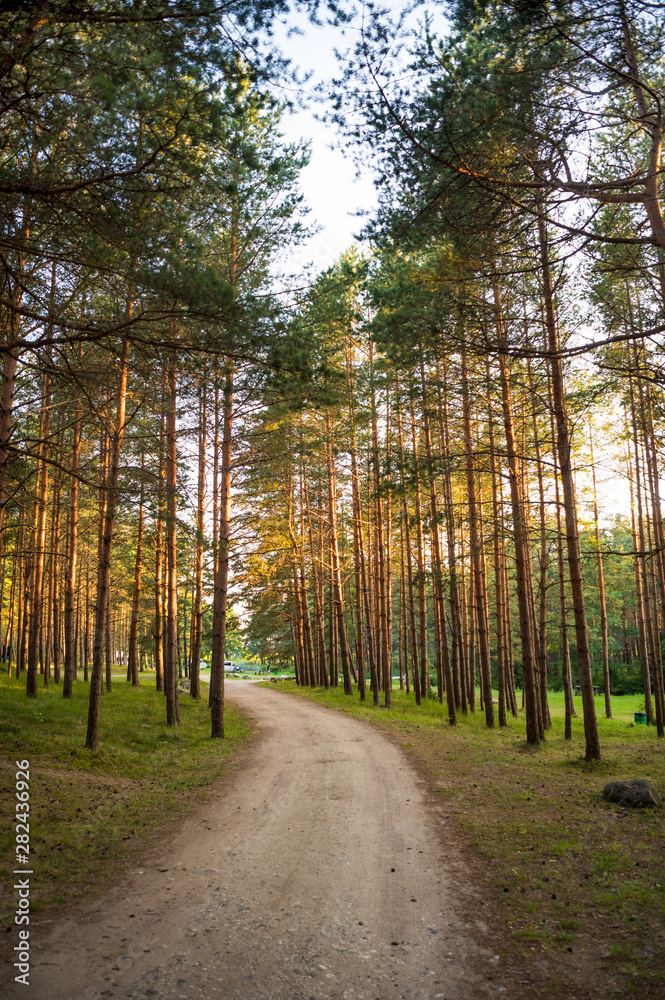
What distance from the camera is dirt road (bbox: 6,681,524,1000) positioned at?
3.68 m

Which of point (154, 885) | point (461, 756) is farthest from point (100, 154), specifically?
point (461, 756)

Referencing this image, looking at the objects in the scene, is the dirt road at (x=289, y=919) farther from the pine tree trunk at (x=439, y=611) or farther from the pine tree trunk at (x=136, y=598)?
the pine tree trunk at (x=136, y=598)

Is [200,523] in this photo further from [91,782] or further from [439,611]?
[91,782]

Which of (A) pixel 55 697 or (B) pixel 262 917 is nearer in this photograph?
(B) pixel 262 917

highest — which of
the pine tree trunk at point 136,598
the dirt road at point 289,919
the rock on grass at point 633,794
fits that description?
the pine tree trunk at point 136,598

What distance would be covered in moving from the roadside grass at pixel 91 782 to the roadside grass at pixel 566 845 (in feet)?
12.6

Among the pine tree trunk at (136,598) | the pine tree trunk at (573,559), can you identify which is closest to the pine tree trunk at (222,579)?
the pine tree trunk at (136,598)

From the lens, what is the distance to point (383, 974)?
382 centimetres

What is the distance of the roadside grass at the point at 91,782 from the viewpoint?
5461 mm

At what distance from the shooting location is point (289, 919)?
4.51 metres

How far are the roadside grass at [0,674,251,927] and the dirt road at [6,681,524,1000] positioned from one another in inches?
19.1

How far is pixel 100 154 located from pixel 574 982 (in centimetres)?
805

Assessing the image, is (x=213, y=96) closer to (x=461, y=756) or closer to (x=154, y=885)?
(x=154, y=885)

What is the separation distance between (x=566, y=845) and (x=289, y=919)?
3372 mm
